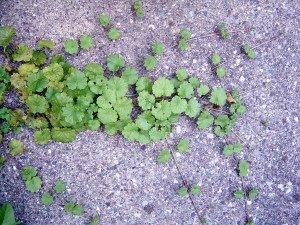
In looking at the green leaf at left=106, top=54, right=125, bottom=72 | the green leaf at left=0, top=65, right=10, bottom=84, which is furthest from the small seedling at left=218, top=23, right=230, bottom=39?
the green leaf at left=0, top=65, right=10, bottom=84

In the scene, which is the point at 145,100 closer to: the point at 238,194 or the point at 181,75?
the point at 181,75

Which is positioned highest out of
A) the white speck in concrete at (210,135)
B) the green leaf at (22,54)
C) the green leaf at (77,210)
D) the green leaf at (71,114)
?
the green leaf at (22,54)

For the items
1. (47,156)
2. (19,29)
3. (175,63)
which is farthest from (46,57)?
(175,63)

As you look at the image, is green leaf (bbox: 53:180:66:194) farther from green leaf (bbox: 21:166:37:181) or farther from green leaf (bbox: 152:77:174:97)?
green leaf (bbox: 152:77:174:97)

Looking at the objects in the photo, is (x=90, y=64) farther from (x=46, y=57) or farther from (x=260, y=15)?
(x=260, y=15)

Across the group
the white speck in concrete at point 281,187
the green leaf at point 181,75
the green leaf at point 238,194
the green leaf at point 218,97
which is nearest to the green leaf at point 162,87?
the green leaf at point 181,75

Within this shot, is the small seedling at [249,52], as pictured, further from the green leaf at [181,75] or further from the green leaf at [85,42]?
the green leaf at [85,42]
